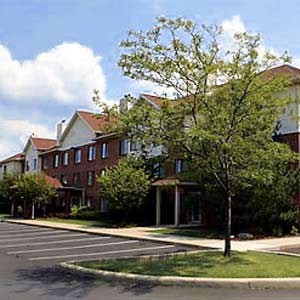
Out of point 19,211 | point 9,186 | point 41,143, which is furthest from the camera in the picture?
point 41,143

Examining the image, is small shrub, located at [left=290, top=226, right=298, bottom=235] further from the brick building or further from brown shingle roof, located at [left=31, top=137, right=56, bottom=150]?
brown shingle roof, located at [left=31, top=137, right=56, bottom=150]

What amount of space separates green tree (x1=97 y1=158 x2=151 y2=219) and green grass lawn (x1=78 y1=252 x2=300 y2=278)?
17.4 m

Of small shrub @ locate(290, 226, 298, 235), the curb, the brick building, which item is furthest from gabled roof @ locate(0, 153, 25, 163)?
→ the curb

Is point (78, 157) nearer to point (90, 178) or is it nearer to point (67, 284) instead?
point (90, 178)

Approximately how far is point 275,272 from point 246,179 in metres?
3.34

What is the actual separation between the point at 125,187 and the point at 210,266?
19532 millimetres

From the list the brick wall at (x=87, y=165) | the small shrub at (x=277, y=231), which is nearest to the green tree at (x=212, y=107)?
the small shrub at (x=277, y=231)

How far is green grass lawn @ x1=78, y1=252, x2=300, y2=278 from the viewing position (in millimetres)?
11055

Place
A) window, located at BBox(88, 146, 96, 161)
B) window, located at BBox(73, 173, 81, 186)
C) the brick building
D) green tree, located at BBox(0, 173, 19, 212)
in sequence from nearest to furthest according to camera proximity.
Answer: the brick building < green tree, located at BBox(0, 173, 19, 212) < window, located at BBox(88, 146, 96, 161) < window, located at BBox(73, 173, 81, 186)

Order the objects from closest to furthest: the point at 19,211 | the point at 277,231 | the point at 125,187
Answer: the point at 277,231, the point at 125,187, the point at 19,211

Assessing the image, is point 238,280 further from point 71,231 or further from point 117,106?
point 71,231

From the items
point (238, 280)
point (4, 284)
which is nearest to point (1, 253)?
point (4, 284)

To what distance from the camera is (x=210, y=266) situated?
39.6 ft

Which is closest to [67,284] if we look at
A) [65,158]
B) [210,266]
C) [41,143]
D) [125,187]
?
[210,266]
